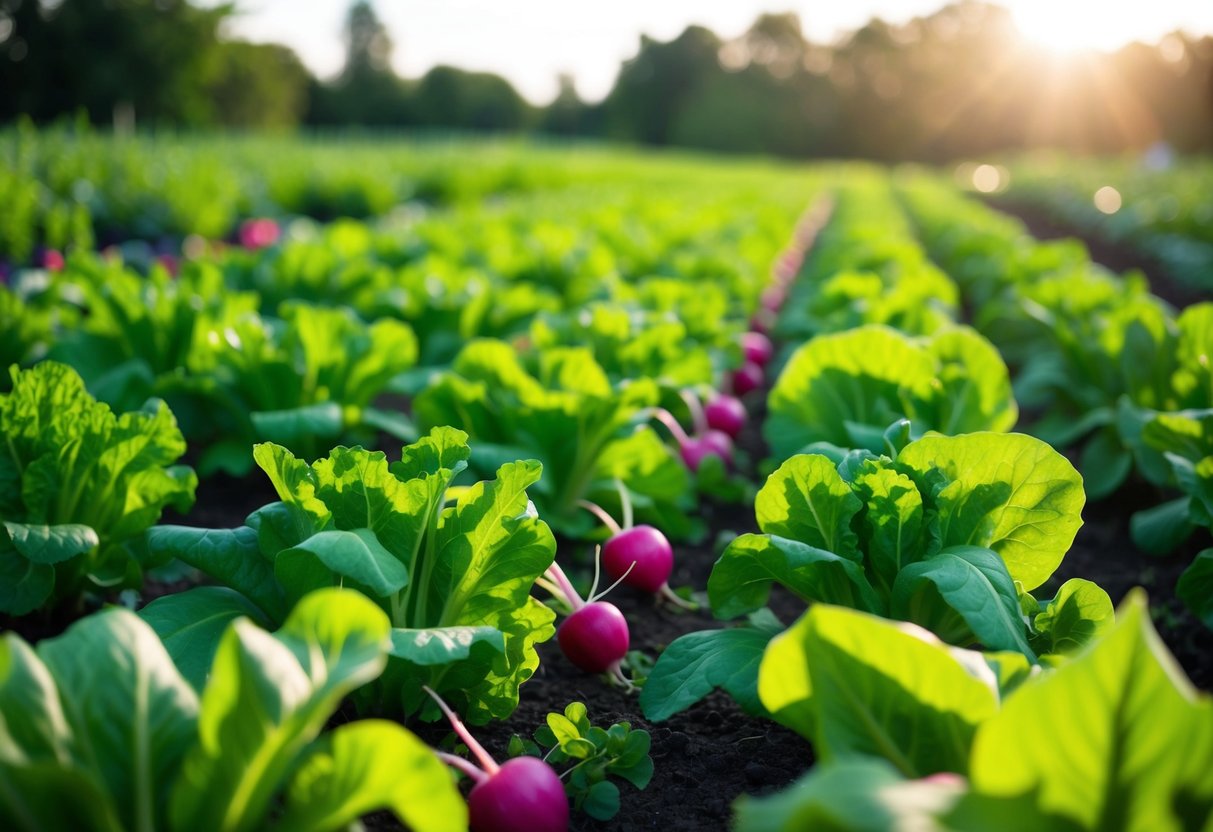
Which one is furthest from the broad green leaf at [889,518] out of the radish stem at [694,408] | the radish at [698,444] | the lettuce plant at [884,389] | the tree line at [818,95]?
the tree line at [818,95]

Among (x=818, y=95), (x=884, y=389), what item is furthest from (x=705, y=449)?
(x=818, y=95)

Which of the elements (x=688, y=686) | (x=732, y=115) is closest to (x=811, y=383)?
(x=688, y=686)

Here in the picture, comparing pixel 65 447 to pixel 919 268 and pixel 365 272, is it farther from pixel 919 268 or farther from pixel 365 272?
pixel 919 268

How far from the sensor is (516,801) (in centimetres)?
163

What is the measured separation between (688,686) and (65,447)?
1542mm

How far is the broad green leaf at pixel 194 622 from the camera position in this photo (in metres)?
1.86

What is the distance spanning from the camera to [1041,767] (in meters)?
1.17

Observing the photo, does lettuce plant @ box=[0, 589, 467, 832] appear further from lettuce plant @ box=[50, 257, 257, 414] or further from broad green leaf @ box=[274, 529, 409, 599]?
lettuce plant @ box=[50, 257, 257, 414]

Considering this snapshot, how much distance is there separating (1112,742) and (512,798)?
37.0 inches

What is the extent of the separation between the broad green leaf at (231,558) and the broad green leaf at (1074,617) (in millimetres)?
1544

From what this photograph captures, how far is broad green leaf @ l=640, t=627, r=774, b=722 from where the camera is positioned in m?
1.94

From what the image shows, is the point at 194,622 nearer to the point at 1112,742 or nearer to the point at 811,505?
the point at 811,505

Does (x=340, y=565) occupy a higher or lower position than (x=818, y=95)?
lower

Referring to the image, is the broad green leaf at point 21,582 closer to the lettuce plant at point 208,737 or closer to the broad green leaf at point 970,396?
the lettuce plant at point 208,737
